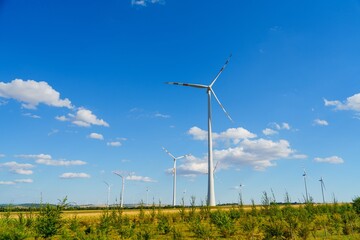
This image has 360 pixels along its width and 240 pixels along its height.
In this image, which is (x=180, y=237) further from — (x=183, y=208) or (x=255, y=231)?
(x=183, y=208)

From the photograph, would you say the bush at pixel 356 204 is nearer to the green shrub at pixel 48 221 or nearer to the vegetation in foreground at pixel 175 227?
the vegetation in foreground at pixel 175 227

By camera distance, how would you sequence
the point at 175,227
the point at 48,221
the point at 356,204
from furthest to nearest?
the point at 356,204 < the point at 175,227 < the point at 48,221

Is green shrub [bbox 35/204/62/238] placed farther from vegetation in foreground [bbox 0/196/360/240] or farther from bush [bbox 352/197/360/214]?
bush [bbox 352/197/360/214]

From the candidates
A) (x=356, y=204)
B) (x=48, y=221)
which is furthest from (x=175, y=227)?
(x=356, y=204)

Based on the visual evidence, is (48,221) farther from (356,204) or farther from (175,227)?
(356,204)

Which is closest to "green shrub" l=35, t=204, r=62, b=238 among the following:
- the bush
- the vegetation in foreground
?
the vegetation in foreground

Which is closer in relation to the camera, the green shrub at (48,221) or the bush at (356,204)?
the green shrub at (48,221)

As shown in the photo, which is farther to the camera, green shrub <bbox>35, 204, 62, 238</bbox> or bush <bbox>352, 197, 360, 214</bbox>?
bush <bbox>352, 197, 360, 214</bbox>

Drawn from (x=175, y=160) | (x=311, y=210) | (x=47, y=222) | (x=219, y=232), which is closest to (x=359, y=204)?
(x=311, y=210)

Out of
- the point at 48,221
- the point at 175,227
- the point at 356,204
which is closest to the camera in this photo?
the point at 48,221

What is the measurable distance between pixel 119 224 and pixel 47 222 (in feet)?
29.8

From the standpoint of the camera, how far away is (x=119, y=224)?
1244 inches

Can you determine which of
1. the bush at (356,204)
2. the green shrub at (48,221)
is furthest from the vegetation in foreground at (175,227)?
the bush at (356,204)

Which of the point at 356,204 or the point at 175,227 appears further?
the point at 356,204
